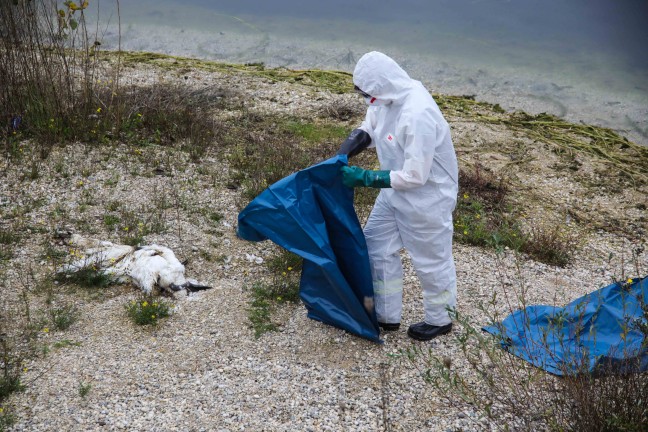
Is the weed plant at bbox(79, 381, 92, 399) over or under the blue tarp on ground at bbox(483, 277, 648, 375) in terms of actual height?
under

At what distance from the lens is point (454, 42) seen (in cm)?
1330

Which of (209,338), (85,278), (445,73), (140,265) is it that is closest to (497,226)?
(209,338)

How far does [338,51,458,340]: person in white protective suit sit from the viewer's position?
406cm

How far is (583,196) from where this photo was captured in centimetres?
727

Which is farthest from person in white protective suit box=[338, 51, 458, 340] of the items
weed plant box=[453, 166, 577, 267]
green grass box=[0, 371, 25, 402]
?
green grass box=[0, 371, 25, 402]

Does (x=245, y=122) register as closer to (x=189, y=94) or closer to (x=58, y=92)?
(x=189, y=94)

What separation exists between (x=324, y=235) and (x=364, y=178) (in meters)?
0.41

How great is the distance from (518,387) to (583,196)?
3.77 meters

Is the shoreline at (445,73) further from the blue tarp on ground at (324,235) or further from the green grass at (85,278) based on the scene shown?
the green grass at (85,278)

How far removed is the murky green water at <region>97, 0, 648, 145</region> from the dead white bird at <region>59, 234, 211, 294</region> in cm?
660

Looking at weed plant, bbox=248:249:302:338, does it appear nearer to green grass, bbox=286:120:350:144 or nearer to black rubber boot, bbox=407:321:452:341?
black rubber boot, bbox=407:321:452:341

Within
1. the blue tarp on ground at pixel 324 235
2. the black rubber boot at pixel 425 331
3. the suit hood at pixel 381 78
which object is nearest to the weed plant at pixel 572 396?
the black rubber boot at pixel 425 331

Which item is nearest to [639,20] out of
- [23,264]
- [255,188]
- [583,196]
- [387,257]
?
[583,196]

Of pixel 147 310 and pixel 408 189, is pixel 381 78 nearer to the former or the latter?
pixel 408 189
